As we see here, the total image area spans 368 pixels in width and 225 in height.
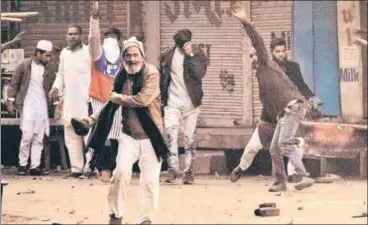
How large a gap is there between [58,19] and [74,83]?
77 cm

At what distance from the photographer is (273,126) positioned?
6.68 metres

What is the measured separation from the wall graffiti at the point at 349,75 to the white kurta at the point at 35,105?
2354 millimetres

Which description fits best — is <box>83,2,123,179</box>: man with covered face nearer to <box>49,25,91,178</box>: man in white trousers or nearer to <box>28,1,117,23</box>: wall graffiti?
<box>49,25,91,178</box>: man in white trousers

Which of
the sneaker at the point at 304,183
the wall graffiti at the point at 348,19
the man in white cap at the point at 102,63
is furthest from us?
the wall graffiti at the point at 348,19

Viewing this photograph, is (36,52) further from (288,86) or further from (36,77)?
(288,86)

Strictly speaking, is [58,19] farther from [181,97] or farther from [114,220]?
[114,220]

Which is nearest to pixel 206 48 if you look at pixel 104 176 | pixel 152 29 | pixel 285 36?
pixel 152 29

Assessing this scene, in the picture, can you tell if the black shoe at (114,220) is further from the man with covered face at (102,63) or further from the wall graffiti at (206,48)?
the wall graffiti at (206,48)

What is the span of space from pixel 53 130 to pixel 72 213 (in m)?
1.93

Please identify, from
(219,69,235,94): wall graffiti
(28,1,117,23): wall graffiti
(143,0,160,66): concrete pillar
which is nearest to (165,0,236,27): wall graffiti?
(143,0,160,66): concrete pillar

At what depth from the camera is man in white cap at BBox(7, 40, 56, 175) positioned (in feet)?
24.2

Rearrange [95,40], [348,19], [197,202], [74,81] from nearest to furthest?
[197,202] → [95,40] → [74,81] → [348,19]

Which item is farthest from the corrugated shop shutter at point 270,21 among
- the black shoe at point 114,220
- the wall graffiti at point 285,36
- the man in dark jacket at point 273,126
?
the black shoe at point 114,220

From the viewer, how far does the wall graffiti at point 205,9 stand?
7.93 m
